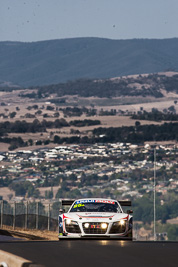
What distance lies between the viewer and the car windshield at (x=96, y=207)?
2208 centimetres

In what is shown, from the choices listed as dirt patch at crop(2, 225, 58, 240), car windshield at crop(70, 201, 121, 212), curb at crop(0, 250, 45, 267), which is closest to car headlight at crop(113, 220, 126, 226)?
car windshield at crop(70, 201, 121, 212)

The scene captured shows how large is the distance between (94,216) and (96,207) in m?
1.85

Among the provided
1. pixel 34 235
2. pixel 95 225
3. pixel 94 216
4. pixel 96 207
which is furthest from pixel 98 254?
pixel 34 235

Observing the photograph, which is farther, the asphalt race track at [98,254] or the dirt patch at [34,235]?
the dirt patch at [34,235]

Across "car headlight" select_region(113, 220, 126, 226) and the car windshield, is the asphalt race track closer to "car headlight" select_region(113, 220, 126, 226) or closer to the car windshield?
"car headlight" select_region(113, 220, 126, 226)

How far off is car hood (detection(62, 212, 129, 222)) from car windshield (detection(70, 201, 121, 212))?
0.68 meters

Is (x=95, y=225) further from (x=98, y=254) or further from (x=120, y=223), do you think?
(x=98, y=254)

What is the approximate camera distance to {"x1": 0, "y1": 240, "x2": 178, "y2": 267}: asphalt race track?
46.4 ft

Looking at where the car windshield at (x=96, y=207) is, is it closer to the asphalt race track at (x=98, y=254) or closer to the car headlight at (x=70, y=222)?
the car headlight at (x=70, y=222)

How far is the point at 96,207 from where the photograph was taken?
2283 centimetres

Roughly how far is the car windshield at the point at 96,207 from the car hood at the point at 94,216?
2.24 feet

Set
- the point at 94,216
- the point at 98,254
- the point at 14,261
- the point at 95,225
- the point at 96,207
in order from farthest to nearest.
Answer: the point at 96,207 → the point at 94,216 → the point at 95,225 → the point at 98,254 → the point at 14,261

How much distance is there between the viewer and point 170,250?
17.5m

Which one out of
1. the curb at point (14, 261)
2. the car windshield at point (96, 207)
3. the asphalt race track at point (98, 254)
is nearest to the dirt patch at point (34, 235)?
the car windshield at point (96, 207)
